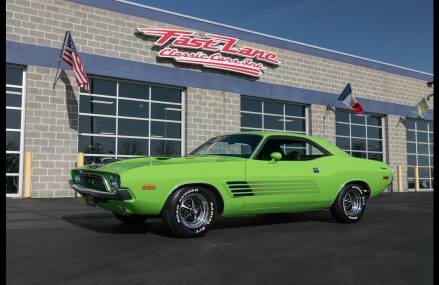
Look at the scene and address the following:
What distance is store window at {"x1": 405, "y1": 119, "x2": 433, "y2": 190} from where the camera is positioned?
23188mm

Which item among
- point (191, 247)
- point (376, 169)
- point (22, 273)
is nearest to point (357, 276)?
point (191, 247)

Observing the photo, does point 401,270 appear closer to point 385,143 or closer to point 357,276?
point 357,276

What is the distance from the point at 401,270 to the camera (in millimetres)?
4293

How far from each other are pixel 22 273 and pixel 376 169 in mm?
6065

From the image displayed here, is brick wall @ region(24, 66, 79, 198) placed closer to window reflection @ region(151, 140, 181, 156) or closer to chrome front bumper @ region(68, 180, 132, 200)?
window reflection @ region(151, 140, 181, 156)

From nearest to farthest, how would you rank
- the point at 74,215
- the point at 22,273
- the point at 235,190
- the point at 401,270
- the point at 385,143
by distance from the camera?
the point at 22,273 → the point at 401,270 → the point at 235,190 → the point at 74,215 → the point at 385,143

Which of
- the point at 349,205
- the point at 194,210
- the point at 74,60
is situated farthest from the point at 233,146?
the point at 74,60

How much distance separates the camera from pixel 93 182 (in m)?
6.09

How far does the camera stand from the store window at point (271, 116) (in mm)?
17688

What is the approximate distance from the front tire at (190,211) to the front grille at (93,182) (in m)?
0.85

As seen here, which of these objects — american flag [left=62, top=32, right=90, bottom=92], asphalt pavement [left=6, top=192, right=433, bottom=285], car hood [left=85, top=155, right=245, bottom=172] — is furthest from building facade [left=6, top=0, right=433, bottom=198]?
car hood [left=85, top=155, right=245, bottom=172]

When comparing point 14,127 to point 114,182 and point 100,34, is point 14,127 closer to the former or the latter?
point 100,34

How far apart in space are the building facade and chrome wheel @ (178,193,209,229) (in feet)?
27.3

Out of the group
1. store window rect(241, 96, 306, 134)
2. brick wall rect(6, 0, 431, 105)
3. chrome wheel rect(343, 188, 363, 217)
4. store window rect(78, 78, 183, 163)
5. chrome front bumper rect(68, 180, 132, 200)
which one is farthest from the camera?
store window rect(241, 96, 306, 134)
